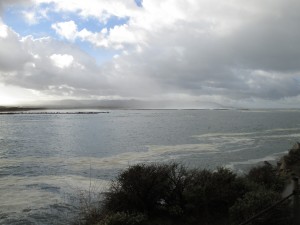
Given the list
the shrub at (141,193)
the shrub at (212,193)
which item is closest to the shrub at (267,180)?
the shrub at (212,193)

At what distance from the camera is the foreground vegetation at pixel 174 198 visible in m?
12.0

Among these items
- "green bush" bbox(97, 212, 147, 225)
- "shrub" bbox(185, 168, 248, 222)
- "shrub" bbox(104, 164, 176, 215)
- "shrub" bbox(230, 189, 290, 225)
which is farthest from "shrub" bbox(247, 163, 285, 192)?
"green bush" bbox(97, 212, 147, 225)

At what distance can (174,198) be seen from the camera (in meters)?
13.4

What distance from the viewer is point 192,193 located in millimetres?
12539

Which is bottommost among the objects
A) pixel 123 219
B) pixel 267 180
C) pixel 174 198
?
pixel 123 219

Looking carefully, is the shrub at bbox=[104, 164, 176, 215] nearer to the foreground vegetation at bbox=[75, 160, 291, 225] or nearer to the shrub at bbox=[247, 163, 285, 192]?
the foreground vegetation at bbox=[75, 160, 291, 225]

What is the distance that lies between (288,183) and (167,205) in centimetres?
626

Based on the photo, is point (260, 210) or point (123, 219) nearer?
point (260, 210)

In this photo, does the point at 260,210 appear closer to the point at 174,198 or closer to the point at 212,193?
the point at 212,193

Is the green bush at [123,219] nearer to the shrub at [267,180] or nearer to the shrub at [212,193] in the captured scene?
the shrub at [212,193]

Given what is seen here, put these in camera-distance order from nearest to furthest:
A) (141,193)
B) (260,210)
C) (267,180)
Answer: (260,210) → (141,193) → (267,180)

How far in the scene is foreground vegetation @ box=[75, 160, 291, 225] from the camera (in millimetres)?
11953

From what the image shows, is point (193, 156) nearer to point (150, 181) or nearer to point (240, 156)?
point (240, 156)

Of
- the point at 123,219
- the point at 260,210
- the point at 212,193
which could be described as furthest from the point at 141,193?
the point at 260,210
